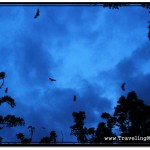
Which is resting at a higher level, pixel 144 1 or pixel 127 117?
pixel 144 1

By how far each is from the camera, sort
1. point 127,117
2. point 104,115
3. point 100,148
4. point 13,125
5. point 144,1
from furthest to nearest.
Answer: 1. point 104,115
2. point 13,125
3. point 127,117
4. point 144,1
5. point 100,148

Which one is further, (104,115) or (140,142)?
(104,115)

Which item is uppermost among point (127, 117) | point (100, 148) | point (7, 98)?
point (7, 98)

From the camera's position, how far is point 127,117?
779 centimetres

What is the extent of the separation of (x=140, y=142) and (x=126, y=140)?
0.21 m

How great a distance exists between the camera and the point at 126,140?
4.37 meters

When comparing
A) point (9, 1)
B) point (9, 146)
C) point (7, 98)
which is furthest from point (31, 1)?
point (7, 98)

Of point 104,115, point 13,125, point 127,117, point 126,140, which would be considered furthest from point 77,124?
point 126,140

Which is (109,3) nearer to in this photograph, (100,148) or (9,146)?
(100,148)

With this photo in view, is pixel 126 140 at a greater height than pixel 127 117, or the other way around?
pixel 127 117

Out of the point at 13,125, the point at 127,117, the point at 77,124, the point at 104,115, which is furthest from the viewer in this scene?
the point at 77,124

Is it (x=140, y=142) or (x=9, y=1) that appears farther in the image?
(x=9, y=1)

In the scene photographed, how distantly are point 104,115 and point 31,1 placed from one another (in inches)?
292

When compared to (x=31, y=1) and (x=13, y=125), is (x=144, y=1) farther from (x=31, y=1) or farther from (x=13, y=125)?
(x=13, y=125)
